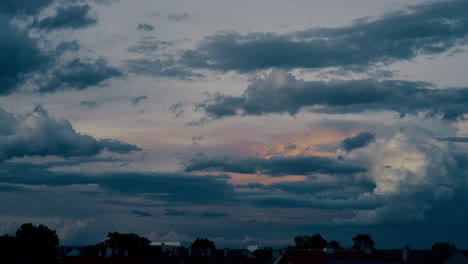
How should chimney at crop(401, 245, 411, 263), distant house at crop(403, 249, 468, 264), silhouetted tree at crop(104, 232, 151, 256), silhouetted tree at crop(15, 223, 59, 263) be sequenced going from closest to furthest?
silhouetted tree at crop(15, 223, 59, 263) < distant house at crop(403, 249, 468, 264) < chimney at crop(401, 245, 411, 263) < silhouetted tree at crop(104, 232, 151, 256)

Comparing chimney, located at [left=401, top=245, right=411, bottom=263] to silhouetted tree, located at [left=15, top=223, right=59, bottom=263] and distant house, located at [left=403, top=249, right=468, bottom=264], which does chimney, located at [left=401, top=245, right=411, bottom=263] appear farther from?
silhouetted tree, located at [left=15, top=223, right=59, bottom=263]

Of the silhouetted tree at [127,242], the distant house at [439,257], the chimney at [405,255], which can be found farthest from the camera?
the silhouetted tree at [127,242]

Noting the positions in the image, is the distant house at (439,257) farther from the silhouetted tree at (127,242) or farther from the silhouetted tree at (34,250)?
the silhouetted tree at (127,242)

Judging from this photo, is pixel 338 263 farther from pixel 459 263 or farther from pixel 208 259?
pixel 208 259

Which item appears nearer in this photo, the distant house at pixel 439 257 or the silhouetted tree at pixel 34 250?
the silhouetted tree at pixel 34 250

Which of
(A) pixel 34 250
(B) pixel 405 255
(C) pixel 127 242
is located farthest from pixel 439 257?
(C) pixel 127 242

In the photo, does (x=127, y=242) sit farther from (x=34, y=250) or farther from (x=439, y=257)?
(x=439, y=257)

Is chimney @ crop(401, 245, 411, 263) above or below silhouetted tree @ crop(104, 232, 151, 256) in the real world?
below

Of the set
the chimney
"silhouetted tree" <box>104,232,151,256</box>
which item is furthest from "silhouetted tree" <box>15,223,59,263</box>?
"silhouetted tree" <box>104,232,151,256</box>

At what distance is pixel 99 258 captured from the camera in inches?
4931

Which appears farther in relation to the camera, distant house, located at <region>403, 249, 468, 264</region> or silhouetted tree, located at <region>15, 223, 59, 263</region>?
distant house, located at <region>403, 249, 468, 264</region>

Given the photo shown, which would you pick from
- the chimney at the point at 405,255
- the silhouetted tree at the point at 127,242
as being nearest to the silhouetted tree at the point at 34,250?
the chimney at the point at 405,255

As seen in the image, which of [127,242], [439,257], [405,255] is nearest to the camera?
[439,257]

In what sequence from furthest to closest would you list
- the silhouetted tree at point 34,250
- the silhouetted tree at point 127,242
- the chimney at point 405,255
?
the silhouetted tree at point 127,242 → the chimney at point 405,255 → the silhouetted tree at point 34,250
